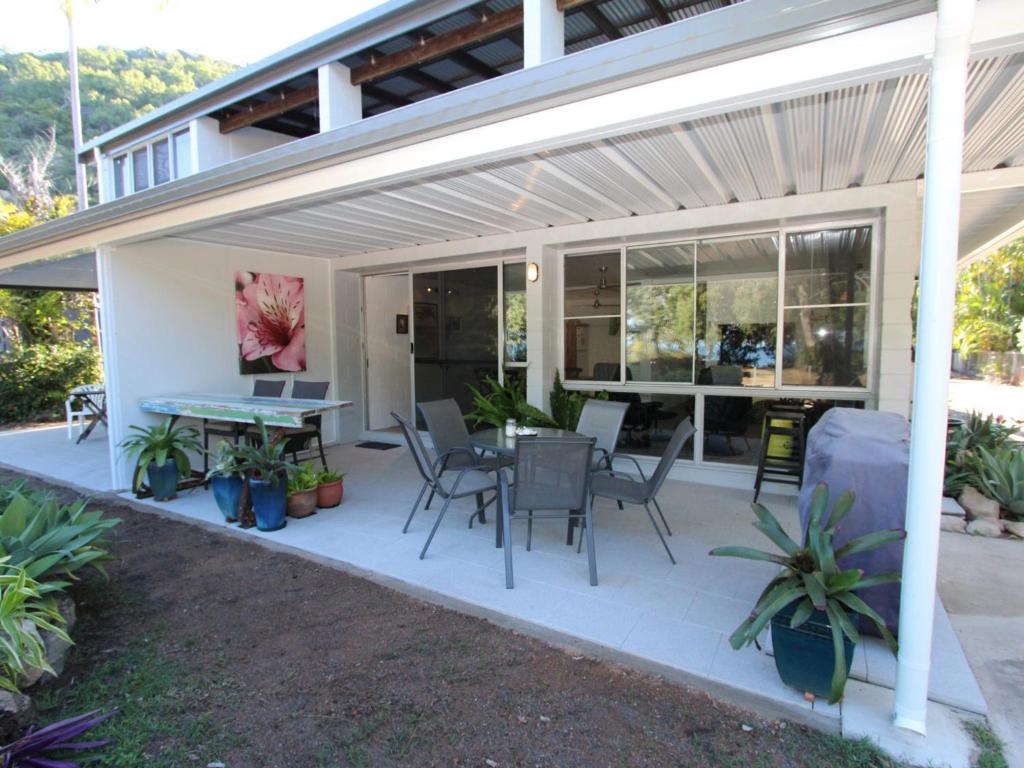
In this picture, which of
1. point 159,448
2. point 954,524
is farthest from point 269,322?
point 954,524

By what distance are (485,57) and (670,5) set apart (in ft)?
6.31

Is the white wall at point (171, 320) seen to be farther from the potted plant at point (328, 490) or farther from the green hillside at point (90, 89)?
the green hillside at point (90, 89)

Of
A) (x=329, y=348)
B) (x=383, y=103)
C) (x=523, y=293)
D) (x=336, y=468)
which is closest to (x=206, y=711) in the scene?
(x=336, y=468)

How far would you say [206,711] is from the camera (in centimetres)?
204

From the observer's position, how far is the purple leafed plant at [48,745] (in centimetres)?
165

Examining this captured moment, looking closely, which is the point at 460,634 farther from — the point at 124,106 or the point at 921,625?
the point at 124,106

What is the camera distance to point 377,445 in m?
7.05

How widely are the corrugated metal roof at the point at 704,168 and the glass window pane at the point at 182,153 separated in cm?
301

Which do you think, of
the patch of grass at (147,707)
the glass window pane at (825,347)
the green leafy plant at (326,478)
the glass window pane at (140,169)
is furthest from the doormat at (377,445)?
the glass window pane at (140,169)

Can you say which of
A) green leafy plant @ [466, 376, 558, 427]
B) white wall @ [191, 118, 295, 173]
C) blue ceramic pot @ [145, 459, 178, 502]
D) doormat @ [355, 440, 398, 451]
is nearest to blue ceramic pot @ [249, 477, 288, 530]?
blue ceramic pot @ [145, 459, 178, 502]

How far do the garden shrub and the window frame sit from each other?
9.27 meters

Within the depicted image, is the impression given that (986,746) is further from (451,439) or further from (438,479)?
(451,439)

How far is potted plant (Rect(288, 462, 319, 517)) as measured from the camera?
13.7 ft

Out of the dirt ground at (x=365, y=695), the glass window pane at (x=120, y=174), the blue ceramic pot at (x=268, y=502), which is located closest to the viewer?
the dirt ground at (x=365, y=695)
